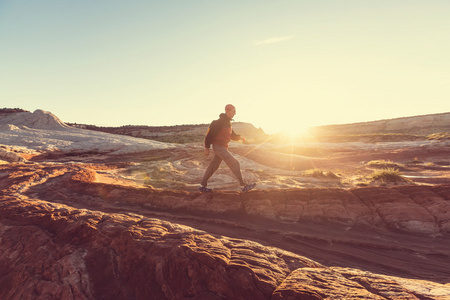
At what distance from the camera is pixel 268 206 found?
213 inches

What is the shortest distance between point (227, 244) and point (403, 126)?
2734 inches

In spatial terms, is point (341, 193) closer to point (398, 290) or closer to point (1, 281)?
point (398, 290)

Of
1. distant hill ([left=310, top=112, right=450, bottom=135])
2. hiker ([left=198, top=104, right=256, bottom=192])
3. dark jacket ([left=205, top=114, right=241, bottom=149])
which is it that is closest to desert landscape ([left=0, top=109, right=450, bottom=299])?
hiker ([left=198, top=104, right=256, bottom=192])

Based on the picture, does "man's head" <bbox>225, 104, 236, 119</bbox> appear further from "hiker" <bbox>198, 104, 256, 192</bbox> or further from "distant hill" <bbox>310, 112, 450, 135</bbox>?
"distant hill" <bbox>310, 112, 450, 135</bbox>

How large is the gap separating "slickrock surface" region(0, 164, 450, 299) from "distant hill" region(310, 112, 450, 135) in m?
61.4

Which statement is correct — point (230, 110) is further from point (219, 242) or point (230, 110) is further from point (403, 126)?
point (403, 126)

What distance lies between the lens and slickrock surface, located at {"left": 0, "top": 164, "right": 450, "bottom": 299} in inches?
94.4

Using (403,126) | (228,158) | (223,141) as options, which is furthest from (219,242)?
(403,126)

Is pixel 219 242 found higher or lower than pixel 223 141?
lower

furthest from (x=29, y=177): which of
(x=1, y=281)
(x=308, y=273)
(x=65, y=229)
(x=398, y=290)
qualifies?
(x=398, y=290)

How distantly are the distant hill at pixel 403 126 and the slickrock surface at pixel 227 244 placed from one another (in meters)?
61.4

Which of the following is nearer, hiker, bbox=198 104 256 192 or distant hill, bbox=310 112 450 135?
hiker, bbox=198 104 256 192

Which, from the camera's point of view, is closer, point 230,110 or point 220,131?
point 220,131

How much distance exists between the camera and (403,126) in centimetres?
5759
